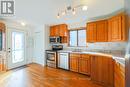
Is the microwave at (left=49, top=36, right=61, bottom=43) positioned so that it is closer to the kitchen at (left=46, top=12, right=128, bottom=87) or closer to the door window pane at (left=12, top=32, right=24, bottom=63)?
the kitchen at (left=46, top=12, right=128, bottom=87)

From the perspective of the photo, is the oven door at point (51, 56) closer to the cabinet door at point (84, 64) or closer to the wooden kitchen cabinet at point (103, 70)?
the cabinet door at point (84, 64)

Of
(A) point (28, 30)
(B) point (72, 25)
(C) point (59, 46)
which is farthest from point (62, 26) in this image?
(A) point (28, 30)

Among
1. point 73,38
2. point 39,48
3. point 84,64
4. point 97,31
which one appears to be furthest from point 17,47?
point 97,31

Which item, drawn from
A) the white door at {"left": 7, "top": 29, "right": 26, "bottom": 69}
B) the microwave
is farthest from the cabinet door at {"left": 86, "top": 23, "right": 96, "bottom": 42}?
the white door at {"left": 7, "top": 29, "right": 26, "bottom": 69}

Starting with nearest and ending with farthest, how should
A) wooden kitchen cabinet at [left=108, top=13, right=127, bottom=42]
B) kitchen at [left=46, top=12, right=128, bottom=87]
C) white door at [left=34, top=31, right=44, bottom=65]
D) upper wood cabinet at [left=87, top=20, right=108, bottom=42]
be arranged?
kitchen at [left=46, top=12, right=128, bottom=87], wooden kitchen cabinet at [left=108, top=13, right=127, bottom=42], upper wood cabinet at [left=87, top=20, right=108, bottom=42], white door at [left=34, top=31, right=44, bottom=65]

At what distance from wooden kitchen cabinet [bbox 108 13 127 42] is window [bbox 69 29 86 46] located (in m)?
1.50

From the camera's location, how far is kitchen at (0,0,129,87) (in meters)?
3.10

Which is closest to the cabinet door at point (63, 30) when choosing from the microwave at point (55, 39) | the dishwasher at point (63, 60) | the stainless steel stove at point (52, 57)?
the microwave at point (55, 39)

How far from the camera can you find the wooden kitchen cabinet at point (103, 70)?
3.08 metres

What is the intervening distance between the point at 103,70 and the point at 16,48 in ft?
14.3

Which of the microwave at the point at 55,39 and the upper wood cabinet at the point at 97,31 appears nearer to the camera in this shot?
the upper wood cabinet at the point at 97,31

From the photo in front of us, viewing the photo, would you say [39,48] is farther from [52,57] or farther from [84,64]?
[84,64]

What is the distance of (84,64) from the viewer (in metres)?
4.39

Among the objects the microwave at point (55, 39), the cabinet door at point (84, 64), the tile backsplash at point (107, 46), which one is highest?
the microwave at point (55, 39)
